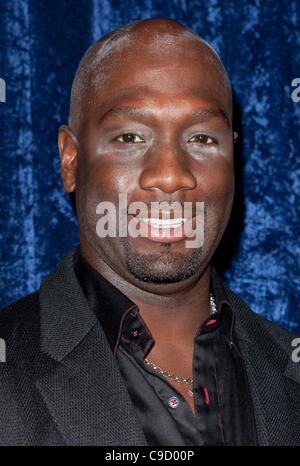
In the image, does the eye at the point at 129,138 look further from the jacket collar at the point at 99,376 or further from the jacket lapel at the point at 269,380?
the jacket lapel at the point at 269,380

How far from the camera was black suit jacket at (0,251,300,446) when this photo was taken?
1.43 metres

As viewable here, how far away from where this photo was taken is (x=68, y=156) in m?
1.80

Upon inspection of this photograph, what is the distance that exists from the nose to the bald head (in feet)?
0.73

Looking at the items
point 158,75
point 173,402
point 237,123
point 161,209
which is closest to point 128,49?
point 158,75

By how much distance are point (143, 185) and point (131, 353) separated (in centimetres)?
35

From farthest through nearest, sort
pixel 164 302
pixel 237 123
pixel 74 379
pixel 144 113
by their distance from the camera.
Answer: pixel 237 123, pixel 164 302, pixel 144 113, pixel 74 379

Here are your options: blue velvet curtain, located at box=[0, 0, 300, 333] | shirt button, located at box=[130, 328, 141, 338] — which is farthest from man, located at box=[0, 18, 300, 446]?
blue velvet curtain, located at box=[0, 0, 300, 333]

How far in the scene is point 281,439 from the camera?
1589mm

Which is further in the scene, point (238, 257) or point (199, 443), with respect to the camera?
point (238, 257)

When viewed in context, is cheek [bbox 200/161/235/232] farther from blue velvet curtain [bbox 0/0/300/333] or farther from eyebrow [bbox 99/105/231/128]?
blue velvet curtain [bbox 0/0/300/333]

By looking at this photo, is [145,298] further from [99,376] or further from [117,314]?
[99,376]

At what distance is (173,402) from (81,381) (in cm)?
19
